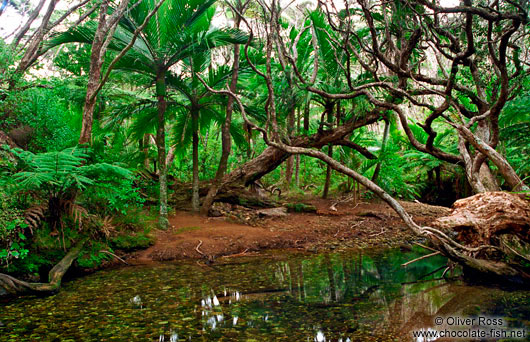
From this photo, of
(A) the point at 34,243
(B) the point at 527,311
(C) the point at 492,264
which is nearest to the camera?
(B) the point at 527,311

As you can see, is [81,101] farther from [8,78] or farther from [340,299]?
[340,299]

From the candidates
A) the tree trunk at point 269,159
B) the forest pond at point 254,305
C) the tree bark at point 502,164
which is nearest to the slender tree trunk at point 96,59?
the forest pond at point 254,305

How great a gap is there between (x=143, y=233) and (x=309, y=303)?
4.55 meters

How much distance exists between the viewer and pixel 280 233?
863 centimetres

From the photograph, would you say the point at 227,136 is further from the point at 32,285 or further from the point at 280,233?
the point at 32,285

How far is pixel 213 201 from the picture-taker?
991 centimetres

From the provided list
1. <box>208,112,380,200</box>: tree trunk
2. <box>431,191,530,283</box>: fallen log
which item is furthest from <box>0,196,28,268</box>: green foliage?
<box>431,191,530,283</box>: fallen log

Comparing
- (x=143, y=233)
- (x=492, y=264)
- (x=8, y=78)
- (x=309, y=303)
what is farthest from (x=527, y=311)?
(x=8, y=78)

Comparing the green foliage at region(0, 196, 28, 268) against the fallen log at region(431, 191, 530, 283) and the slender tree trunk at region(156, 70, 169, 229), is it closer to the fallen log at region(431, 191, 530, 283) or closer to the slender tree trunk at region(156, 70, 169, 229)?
the slender tree trunk at region(156, 70, 169, 229)

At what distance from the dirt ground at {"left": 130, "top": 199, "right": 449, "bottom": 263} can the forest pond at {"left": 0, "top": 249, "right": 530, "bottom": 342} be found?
1.14 metres

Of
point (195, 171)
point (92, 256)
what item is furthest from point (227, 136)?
point (92, 256)

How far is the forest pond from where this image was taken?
3.48m

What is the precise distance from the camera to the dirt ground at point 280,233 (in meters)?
7.42

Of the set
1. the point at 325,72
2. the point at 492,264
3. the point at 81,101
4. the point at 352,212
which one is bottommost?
the point at 492,264
